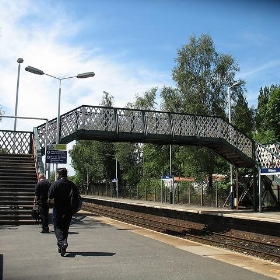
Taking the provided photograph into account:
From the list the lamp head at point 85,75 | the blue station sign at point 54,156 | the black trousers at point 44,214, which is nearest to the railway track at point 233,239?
the blue station sign at point 54,156

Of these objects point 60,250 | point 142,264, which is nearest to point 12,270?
point 60,250

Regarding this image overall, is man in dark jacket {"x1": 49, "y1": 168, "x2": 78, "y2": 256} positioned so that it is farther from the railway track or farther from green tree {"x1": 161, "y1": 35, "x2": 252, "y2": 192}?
green tree {"x1": 161, "y1": 35, "x2": 252, "y2": 192}

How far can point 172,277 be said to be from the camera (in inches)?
259

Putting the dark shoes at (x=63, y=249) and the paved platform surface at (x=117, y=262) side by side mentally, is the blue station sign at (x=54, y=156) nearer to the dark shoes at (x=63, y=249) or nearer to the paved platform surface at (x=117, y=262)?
the paved platform surface at (x=117, y=262)

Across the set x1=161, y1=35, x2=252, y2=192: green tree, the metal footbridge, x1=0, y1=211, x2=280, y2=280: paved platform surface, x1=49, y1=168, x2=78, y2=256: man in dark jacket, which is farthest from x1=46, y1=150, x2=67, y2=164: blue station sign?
x1=161, y1=35, x2=252, y2=192: green tree

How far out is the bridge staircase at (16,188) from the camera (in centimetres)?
1461

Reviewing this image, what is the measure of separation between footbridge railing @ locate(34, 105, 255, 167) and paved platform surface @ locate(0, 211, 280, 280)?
10249mm

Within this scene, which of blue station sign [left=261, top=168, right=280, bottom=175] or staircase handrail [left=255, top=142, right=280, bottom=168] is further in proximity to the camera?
staircase handrail [left=255, top=142, right=280, bottom=168]

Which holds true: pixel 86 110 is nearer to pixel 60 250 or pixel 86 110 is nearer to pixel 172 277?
pixel 60 250

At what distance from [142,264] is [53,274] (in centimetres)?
179

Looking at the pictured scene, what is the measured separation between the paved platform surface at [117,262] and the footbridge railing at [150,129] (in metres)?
10.2

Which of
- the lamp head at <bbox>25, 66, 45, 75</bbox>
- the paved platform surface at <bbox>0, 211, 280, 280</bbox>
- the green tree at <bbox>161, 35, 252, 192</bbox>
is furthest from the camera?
the green tree at <bbox>161, 35, 252, 192</bbox>

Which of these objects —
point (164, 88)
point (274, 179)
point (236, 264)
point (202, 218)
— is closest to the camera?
point (236, 264)

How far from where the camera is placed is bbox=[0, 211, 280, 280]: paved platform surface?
6645mm
